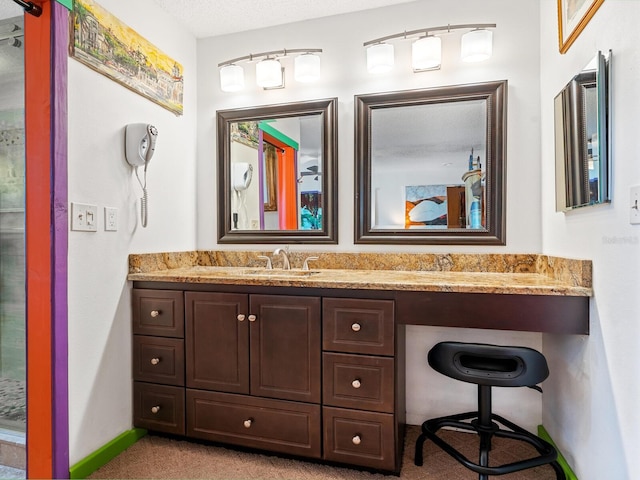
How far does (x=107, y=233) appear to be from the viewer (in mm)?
1825

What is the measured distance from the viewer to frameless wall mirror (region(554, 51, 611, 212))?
1.25 metres

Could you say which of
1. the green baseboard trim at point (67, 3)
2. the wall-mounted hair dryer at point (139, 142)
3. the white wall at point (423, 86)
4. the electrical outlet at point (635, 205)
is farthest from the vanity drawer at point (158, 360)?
the electrical outlet at point (635, 205)

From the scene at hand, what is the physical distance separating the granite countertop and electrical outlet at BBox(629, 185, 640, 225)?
359 millimetres

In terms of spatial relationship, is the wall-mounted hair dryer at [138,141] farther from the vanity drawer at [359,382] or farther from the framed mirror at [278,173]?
the vanity drawer at [359,382]

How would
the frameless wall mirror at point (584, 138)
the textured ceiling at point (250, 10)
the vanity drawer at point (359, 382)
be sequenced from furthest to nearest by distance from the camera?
the textured ceiling at point (250, 10)
the vanity drawer at point (359, 382)
the frameless wall mirror at point (584, 138)

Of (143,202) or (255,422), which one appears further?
(143,202)

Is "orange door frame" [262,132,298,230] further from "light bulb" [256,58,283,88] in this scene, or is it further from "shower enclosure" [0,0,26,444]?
"shower enclosure" [0,0,26,444]

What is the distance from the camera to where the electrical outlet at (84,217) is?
1.63 metres

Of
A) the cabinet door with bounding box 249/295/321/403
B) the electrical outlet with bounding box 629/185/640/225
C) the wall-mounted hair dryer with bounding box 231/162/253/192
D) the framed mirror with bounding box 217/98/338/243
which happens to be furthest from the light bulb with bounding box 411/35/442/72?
the cabinet door with bounding box 249/295/321/403

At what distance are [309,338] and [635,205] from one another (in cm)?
126

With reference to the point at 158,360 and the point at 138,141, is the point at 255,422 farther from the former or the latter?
the point at 138,141

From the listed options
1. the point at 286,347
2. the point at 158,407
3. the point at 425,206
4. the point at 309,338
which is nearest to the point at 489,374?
the point at 309,338

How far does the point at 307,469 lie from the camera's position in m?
1.72

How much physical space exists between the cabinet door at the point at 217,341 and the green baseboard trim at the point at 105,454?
0.43 meters
